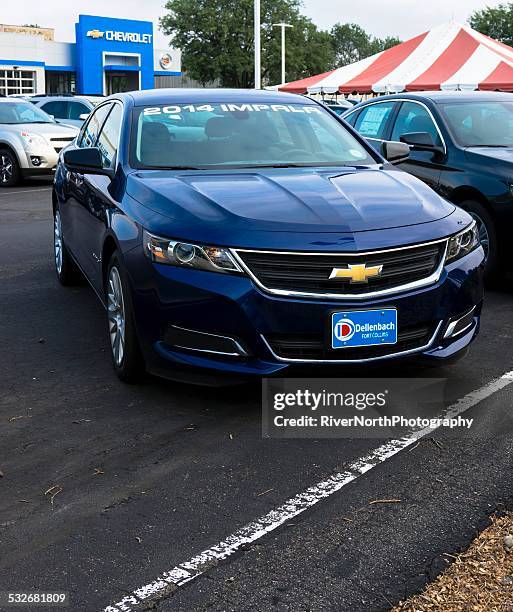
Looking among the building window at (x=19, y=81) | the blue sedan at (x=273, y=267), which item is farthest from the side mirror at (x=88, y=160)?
the building window at (x=19, y=81)

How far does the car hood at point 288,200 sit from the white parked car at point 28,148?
39.5ft

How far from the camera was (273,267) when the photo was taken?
4398mm

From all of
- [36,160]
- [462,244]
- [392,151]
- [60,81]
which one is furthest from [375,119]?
[60,81]

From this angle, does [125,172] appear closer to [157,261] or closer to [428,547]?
[157,261]

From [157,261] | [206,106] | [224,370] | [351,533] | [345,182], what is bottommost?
[351,533]

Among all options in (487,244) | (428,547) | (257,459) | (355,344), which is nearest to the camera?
(428,547)

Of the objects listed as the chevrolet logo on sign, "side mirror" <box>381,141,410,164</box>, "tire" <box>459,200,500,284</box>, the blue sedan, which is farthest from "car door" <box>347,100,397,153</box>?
the chevrolet logo on sign

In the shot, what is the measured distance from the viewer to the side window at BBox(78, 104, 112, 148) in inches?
270

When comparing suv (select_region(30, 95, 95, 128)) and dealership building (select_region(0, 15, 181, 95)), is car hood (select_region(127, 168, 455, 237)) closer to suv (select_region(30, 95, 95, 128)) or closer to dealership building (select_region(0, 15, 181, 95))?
suv (select_region(30, 95, 95, 128))

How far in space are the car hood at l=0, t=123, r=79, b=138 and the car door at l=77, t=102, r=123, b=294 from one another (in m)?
10.9

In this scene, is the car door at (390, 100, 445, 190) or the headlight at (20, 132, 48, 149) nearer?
the car door at (390, 100, 445, 190)

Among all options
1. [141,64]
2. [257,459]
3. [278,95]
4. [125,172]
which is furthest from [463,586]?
[141,64]

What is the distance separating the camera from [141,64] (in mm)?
60844

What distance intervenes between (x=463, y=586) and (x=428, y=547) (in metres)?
0.30
